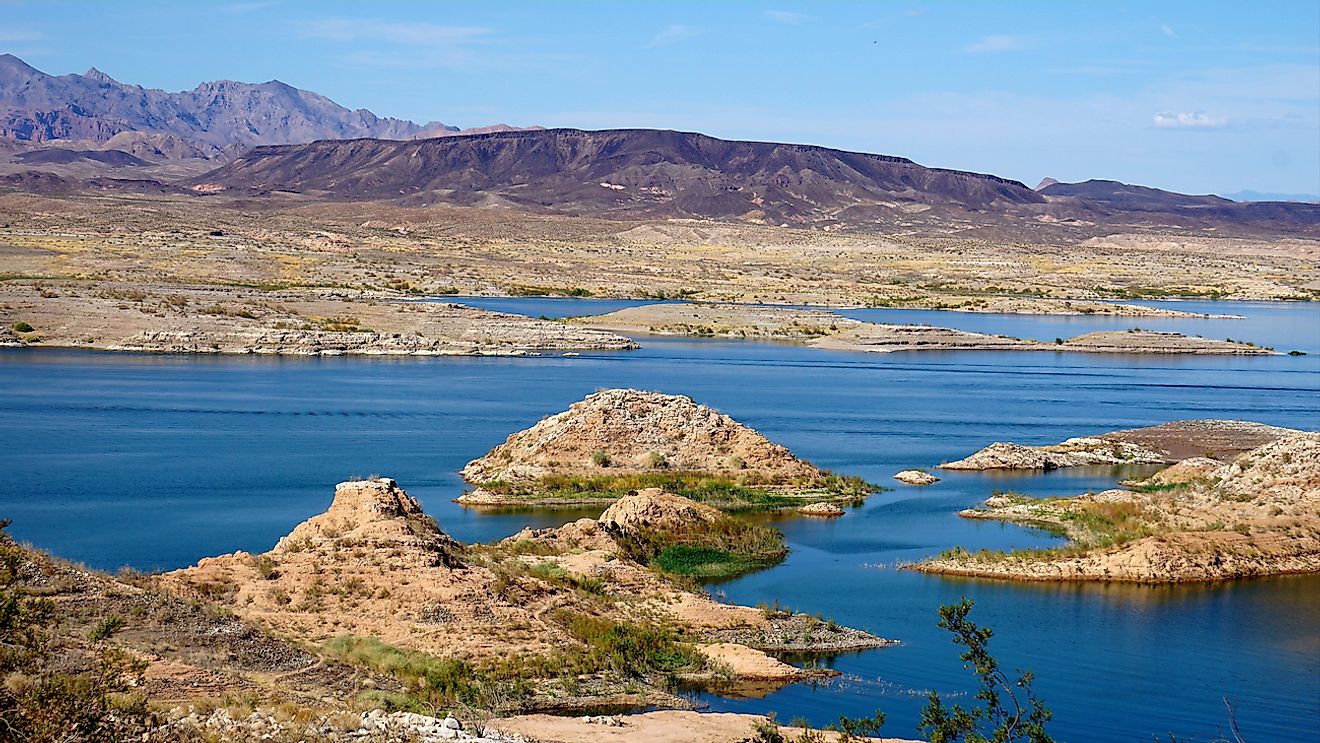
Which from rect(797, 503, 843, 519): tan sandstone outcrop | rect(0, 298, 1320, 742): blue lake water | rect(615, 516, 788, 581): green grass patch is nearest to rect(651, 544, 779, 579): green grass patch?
rect(615, 516, 788, 581): green grass patch

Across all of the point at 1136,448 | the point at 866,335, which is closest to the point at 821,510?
the point at 1136,448

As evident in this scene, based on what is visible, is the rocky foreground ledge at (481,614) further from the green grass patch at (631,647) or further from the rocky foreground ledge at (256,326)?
the rocky foreground ledge at (256,326)

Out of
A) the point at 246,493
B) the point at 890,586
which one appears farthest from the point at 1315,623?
the point at 246,493

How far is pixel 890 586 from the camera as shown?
3212cm

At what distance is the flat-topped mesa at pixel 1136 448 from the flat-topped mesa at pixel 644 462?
7.04 meters

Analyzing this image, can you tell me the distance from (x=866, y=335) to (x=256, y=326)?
38327mm

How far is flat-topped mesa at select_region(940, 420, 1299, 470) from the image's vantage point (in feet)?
161

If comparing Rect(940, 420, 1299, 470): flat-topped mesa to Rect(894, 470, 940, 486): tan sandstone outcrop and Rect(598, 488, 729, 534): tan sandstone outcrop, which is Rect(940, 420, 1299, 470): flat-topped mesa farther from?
Rect(598, 488, 729, 534): tan sandstone outcrop

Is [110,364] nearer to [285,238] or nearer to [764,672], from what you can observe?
[764,672]

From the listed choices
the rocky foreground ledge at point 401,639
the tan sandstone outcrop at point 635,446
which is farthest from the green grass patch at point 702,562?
the tan sandstone outcrop at point 635,446

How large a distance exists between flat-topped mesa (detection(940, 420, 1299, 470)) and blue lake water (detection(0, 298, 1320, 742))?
1427mm

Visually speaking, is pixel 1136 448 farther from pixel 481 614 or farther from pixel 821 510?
pixel 481 614

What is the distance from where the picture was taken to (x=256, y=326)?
82500 millimetres

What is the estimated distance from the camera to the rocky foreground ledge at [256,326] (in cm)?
7931
